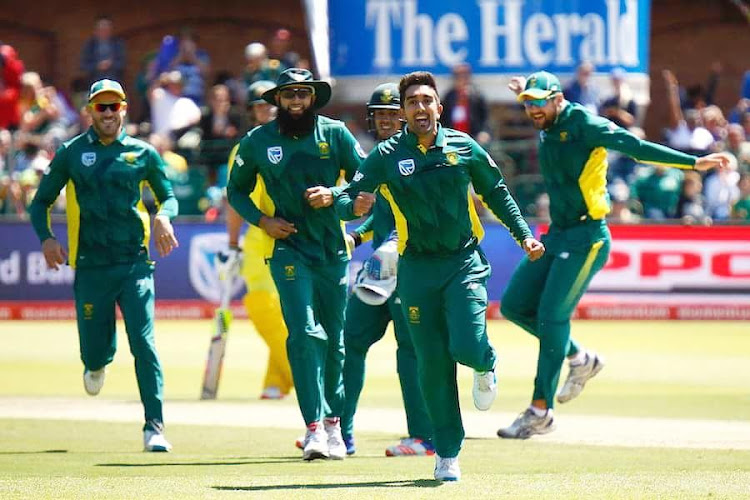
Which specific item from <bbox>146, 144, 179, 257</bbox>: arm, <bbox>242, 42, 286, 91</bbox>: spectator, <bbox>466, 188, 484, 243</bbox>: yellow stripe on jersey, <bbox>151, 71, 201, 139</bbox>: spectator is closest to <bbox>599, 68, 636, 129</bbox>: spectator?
<bbox>242, 42, 286, 91</bbox>: spectator

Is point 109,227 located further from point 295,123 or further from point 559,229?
point 559,229

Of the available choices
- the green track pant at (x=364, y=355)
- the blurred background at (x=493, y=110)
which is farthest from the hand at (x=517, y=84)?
the blurred background at (x=493, y=110)

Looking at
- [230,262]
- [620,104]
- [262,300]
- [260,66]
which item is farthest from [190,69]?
[262,300]

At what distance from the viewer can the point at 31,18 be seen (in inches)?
1222

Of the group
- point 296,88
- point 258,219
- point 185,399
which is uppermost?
point 296,88

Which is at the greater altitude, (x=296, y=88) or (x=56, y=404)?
(x=296, y=88)

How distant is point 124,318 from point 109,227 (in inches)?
24.7

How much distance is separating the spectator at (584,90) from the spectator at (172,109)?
5881 millimetres

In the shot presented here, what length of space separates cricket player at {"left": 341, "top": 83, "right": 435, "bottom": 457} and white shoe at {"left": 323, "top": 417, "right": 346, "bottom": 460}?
273 mm

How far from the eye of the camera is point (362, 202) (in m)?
9.48

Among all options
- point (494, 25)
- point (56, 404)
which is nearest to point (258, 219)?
point (56, 404)

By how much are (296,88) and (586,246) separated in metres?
2.77

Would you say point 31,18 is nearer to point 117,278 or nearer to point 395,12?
point 395,12

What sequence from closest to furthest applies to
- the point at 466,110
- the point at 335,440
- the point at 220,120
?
1. the point at 335,440
2. the point at 466,110
3. the point at 220,120
